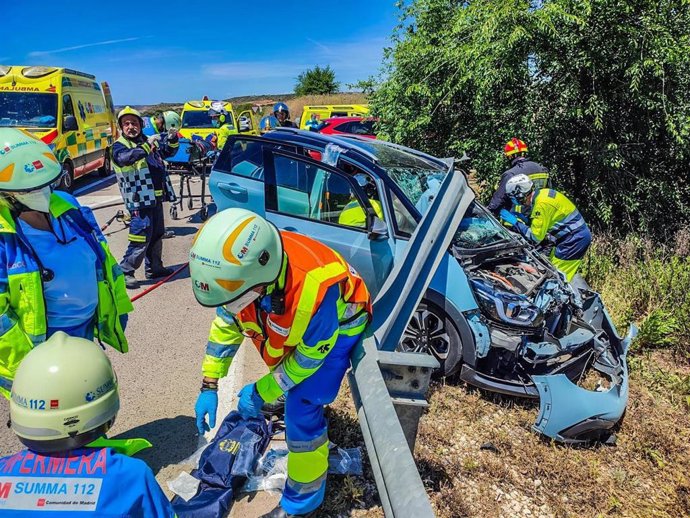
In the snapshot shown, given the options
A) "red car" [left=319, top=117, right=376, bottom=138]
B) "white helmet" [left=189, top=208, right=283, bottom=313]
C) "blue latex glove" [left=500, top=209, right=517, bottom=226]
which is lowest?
"blue latex glove" [left=500, top=209, right=517, bottom=226]

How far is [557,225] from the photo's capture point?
471 centimetres

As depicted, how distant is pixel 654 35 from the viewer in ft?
17.6

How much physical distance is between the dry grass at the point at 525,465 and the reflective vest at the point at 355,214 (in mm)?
1378

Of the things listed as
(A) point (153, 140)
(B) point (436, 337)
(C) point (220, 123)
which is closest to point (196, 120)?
(C) point (220, 123)

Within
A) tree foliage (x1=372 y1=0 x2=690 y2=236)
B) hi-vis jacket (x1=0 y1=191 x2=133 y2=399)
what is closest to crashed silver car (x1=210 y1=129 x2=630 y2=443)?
hi-vis jacket (x1=0 y1=191 x2=133 y2=399)

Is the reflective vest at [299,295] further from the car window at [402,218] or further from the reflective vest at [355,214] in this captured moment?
the reflective vest at [355,214]

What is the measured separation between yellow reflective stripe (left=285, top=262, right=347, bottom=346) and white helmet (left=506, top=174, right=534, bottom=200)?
3.37 meters

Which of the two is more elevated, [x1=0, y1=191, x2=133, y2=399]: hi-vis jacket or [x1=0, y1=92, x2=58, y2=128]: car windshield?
[x1=0, y1=92, x2=58, y2=128]: car windshield

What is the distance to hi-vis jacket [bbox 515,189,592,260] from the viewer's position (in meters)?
4.64

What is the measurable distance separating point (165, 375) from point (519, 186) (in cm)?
376

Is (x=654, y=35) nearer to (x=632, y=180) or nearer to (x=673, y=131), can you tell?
(x=673, y=131)

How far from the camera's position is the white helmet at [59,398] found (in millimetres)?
1278

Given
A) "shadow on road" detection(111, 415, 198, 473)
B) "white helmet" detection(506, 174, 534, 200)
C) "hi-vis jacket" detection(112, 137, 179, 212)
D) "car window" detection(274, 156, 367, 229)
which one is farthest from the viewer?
"hi-vis jacket" detection(112, 137, 179, 212)

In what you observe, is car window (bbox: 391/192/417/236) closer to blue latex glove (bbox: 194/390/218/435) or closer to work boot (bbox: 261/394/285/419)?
work boot (bbox: 261/394/285/419)
